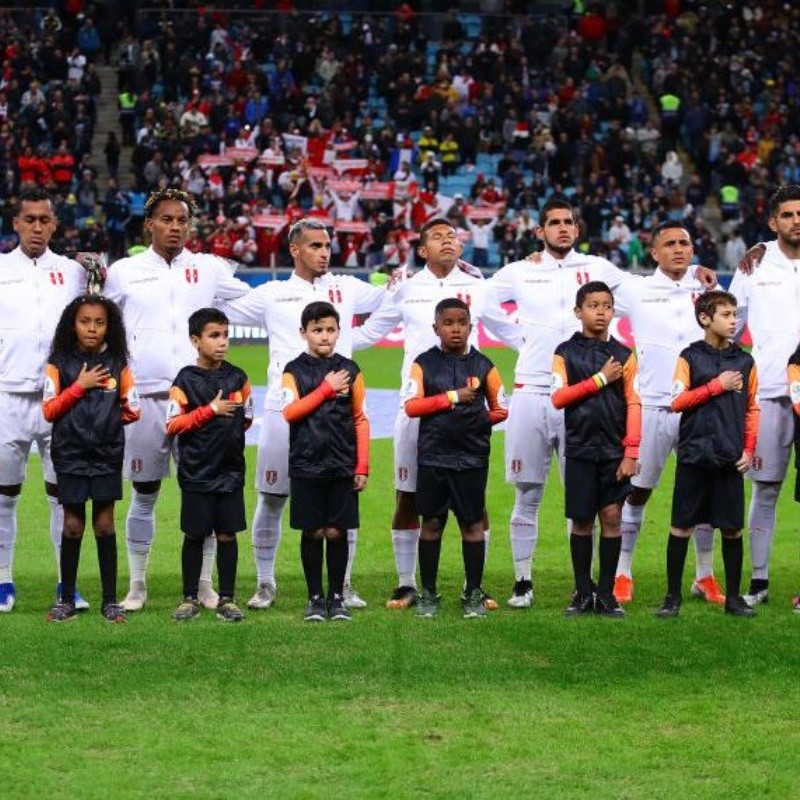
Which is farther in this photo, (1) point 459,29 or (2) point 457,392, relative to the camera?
(1) point 459,29

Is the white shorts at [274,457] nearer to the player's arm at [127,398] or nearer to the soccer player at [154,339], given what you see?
the soccer player at [154,339]

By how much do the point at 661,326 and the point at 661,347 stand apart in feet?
0.45

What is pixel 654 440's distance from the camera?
440 inches

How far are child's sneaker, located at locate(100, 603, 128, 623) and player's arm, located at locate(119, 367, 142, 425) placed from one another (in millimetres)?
1105

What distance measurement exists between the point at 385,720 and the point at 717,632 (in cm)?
269

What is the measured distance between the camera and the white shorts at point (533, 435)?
10.9m

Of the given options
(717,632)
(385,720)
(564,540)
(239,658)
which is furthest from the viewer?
(564,540)

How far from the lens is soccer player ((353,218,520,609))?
426 inches

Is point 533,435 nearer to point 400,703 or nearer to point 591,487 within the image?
point 591,487

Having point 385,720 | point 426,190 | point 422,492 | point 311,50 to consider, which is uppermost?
point 311,50

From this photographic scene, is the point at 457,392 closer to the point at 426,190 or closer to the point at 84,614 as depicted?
the point at 84,614

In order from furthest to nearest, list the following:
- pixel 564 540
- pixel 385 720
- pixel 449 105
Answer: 1. pixel 449 105
2. pixel 564 540
3. pixel 385 720

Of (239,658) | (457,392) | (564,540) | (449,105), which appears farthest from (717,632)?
(449,105)

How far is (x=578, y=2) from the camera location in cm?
4366
